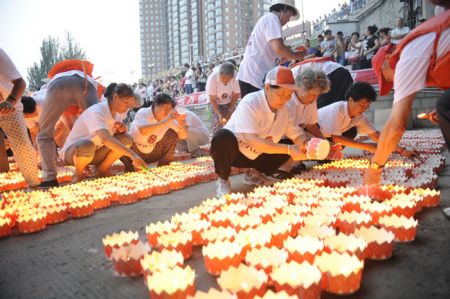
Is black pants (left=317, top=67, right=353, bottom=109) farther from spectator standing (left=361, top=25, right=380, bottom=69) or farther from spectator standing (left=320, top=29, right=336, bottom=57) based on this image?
spectator standing (left=320, top=29, right=336, bottom=57)

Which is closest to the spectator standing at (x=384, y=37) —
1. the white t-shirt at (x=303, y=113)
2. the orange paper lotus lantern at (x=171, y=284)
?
the white t-shirt at (x=303, y=113)

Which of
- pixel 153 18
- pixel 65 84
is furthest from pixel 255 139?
pixel 153 18

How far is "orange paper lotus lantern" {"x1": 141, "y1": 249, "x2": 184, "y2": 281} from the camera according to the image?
1.59 metres

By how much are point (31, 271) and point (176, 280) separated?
88 centimetres

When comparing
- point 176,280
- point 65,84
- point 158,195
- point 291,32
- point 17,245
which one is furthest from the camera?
point 291,32

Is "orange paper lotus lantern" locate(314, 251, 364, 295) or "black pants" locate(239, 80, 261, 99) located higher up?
"black pants" locate(239, 80, 261, 99)

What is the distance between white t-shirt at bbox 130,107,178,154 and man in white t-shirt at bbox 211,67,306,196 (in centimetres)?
174

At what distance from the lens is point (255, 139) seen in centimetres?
326

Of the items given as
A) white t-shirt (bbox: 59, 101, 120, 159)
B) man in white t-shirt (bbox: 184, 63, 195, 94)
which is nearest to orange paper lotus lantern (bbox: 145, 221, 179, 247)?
white t-shirt (bbox: 59, 101, 120, 159)

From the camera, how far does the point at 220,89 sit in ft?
23.0

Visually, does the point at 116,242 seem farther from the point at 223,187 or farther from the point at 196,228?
the point at 223,187

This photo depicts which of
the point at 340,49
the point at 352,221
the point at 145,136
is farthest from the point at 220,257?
the point at 340,49

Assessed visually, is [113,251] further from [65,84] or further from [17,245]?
[65,84]

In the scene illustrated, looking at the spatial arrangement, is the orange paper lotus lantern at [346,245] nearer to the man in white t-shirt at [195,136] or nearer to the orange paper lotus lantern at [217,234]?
the orange paper lotus lantern at [217,234]
